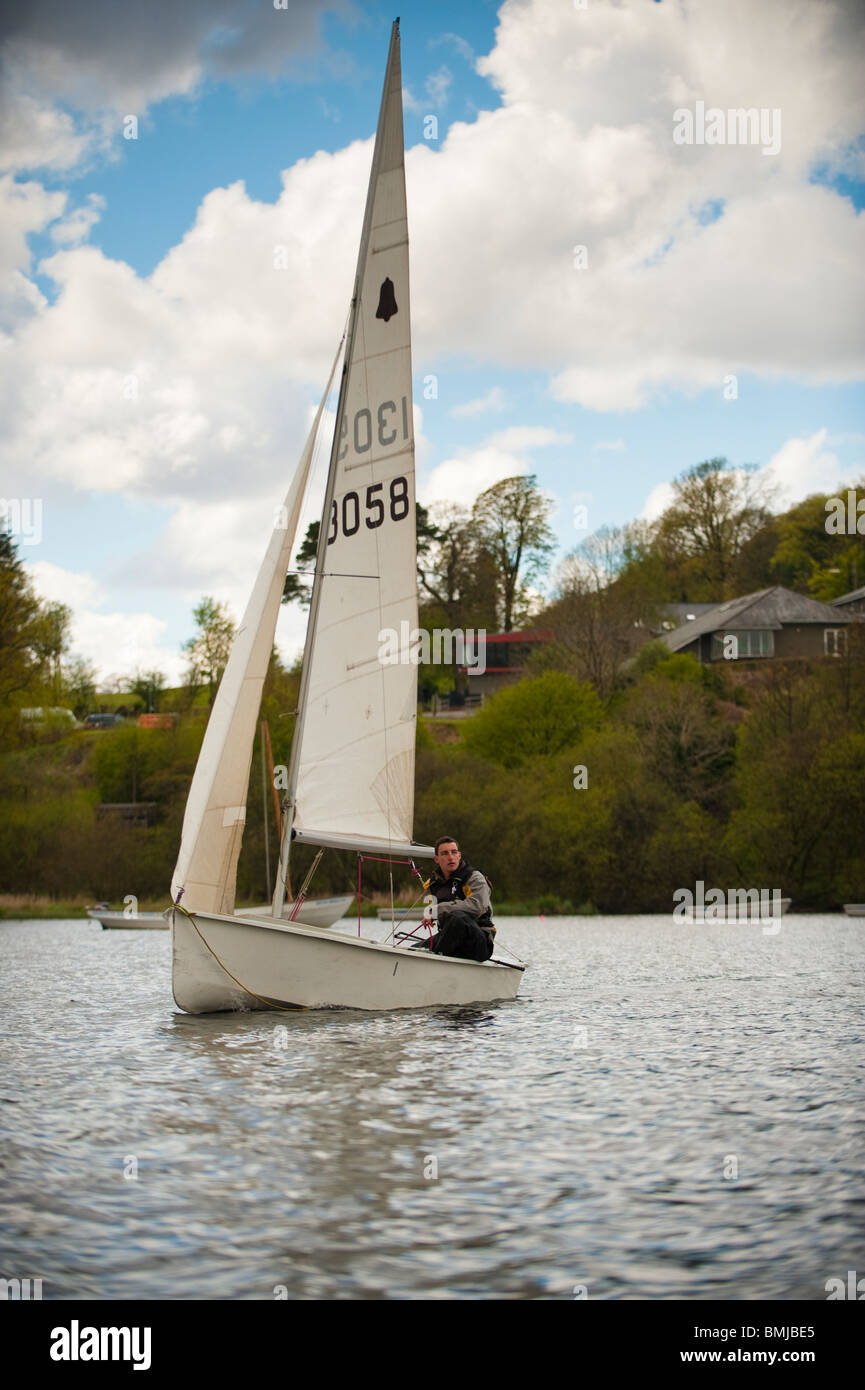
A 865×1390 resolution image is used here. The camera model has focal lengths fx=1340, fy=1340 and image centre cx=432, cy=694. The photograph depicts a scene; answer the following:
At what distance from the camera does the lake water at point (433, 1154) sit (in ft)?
18.9

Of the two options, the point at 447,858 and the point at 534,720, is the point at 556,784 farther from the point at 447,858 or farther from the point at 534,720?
the point at 447,858

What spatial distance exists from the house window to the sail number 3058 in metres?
61.4

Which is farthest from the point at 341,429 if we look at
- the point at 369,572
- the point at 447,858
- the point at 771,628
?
the point at 771,628

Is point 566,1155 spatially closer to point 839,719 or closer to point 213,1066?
point 213,1066

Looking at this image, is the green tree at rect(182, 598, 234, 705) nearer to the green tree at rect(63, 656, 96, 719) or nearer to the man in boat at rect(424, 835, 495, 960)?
the green tree at rect(63, 656, 96, 719)

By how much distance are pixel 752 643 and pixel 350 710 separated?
63371 millimetres

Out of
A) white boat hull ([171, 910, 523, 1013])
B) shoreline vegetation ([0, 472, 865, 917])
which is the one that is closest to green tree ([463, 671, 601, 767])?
shoreline vegetation ([0, 472, 865, 917])

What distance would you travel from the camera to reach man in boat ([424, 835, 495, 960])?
14.3 m

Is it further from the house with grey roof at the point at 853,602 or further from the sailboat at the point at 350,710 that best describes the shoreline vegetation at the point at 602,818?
the sailboat at the point at 350,710

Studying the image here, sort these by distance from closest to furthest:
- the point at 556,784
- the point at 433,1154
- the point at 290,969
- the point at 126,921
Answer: the point at 433,1154, the point at 290,969, the point at 126,921, the point at 556,784

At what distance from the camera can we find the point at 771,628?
75.5 m

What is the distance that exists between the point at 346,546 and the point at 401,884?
1404 inches

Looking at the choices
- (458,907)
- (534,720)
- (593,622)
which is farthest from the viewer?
(593,622)

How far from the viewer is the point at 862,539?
86.2 metres
